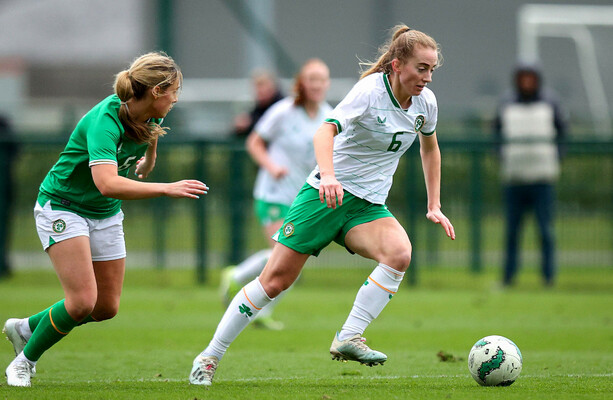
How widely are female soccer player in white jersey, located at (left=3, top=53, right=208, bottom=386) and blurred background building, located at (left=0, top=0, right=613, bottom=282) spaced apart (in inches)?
267

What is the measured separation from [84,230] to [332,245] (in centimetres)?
714

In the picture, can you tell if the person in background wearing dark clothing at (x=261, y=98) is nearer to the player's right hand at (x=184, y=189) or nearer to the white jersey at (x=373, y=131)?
the white jersey at (x=373, y=131)

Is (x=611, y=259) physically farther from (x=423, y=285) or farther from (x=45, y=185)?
(x=45, y=185)

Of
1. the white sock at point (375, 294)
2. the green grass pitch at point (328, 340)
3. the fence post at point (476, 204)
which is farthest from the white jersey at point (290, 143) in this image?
the fence post at point (476, 204)

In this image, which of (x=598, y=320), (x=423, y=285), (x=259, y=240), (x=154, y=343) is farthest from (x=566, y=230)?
(x=154, y=343)

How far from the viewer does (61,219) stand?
5.44 meters

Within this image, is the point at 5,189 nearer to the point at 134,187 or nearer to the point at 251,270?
the point at 251,270

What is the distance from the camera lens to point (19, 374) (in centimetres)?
553

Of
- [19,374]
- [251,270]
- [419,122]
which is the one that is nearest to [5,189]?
[251,270]

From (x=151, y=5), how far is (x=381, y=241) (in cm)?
3258

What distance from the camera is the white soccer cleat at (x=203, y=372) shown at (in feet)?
18.1

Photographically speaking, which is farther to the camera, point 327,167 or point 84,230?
point 84,230

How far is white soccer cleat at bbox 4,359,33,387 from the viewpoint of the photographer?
18.0 ft

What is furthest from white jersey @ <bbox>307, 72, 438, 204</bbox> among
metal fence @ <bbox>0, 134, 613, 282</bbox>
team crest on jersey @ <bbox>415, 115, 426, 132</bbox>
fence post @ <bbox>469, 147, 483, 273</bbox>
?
fence post @ <bbox>469, 147, 483, 273</bbox>
